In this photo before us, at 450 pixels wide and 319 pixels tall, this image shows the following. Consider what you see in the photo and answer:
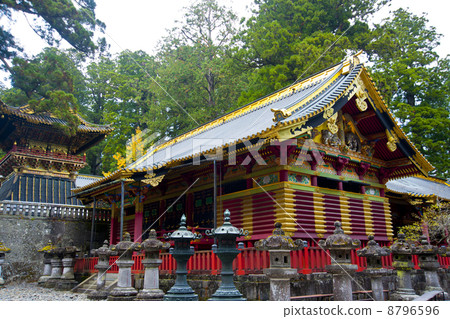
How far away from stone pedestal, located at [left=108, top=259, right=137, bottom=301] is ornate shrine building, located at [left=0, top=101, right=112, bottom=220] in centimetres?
1191

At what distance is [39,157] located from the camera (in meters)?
24.5

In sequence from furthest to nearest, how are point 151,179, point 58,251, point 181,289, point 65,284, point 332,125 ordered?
point 58,251 → point 65,284 → point 151,179 → point 332,125 → point 181,289

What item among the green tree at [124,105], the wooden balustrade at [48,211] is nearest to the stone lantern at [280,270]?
the wooden balustrade at [48,211]

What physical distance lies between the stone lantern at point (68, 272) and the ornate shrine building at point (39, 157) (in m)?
5.42

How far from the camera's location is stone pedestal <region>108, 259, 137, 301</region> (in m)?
9.95

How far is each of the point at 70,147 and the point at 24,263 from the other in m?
10.2

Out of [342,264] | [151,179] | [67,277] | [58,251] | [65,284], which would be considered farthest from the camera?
[58,251]

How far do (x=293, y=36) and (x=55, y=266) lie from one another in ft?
80.0

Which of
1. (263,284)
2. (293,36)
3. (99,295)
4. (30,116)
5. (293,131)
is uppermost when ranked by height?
(293,36)

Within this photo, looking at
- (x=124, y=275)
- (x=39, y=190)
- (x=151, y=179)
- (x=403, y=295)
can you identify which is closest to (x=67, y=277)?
(x=151, y=179)

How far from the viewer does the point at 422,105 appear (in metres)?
31.6

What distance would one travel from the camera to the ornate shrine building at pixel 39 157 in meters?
22.7

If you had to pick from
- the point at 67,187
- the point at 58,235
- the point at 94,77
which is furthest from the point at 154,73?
the point at 58,235

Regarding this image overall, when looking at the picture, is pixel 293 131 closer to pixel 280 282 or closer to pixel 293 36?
pixel 280 282
